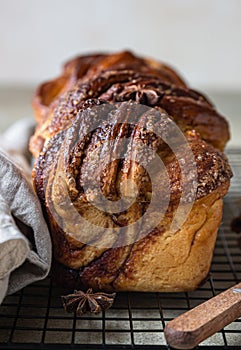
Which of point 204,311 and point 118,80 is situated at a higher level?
point 118,80

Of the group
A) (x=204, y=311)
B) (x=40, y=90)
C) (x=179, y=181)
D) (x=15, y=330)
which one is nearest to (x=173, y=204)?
(x=179, y=181)

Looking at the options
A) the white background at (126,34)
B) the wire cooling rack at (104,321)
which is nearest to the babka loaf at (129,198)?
the wire cooling rack at (104,321)

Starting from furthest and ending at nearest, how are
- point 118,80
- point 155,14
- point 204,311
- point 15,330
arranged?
point 155,14
point 118,80
point 15,330
point 204,311

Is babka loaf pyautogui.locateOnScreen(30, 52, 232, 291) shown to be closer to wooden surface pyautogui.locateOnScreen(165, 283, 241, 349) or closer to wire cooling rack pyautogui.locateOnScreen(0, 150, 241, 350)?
wire cooling rack pyautogui.locateOnScreen(0, 150, 241, 350)

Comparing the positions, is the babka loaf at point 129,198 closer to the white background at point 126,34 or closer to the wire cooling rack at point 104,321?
the wire cooling rack at point 104,321

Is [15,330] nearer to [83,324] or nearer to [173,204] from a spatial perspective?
[83,324]

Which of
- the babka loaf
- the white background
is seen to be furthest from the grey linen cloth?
the white background
